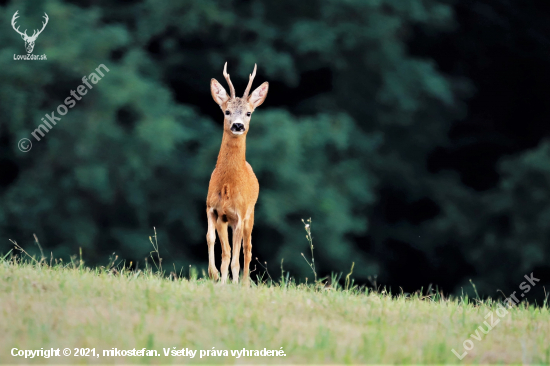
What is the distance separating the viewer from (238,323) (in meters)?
4.05

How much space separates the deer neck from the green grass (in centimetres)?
101

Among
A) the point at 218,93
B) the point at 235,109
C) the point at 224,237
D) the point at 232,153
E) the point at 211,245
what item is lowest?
the point at 211,245

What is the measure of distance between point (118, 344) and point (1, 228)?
25.0 feet

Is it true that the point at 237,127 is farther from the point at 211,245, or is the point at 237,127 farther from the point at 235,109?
the point at 211,245

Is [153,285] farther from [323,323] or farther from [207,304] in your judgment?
[323,323]

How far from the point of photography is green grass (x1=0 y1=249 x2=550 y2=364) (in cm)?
364

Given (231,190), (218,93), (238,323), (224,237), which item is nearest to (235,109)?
(218,93)

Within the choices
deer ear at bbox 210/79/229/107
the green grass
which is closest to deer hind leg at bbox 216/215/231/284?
the green grass

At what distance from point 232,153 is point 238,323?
1.95 m

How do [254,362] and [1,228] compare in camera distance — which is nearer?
[254,362]

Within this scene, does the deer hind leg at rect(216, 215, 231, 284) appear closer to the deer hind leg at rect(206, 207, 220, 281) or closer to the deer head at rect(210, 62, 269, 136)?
the deer hind leg at rect(206, 207, 220, 281)

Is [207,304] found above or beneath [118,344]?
above

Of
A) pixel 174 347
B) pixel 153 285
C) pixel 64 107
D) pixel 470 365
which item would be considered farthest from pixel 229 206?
pixel 64 107

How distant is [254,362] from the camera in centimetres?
350
